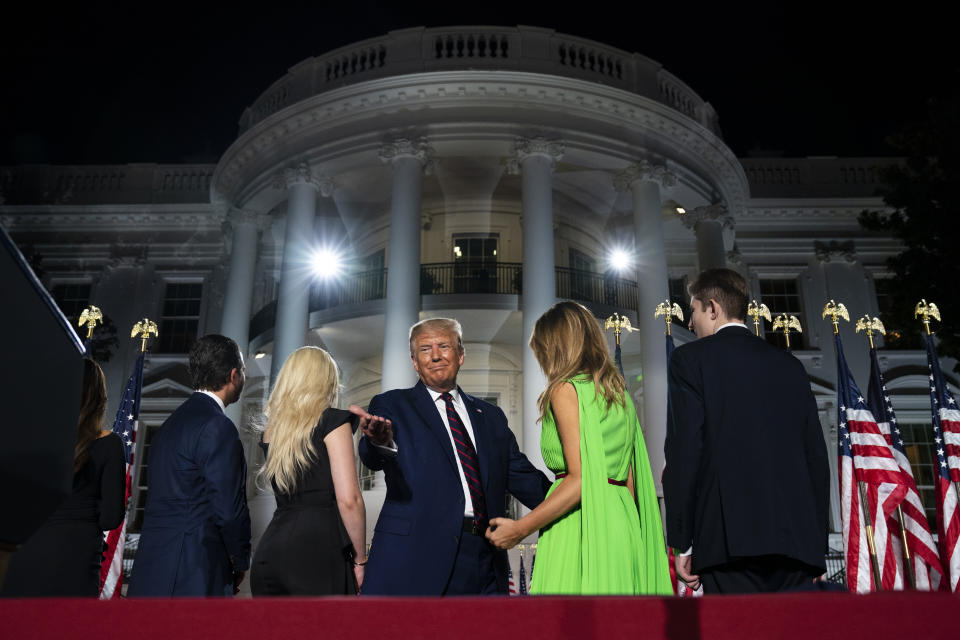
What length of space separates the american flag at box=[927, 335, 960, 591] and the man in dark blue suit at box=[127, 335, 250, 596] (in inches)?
377

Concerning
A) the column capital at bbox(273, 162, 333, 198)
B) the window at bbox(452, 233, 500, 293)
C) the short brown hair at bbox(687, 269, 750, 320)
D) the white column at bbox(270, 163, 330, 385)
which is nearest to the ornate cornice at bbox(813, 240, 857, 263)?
the window at bbox(452, 233, 500, 293)

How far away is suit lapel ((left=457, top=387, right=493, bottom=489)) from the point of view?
148 inches

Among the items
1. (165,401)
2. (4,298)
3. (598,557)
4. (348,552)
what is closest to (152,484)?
(348,552)

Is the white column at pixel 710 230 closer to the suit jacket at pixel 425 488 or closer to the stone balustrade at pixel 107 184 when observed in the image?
the stone balustrade at pixel 107 184

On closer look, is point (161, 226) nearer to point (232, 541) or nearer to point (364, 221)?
point (364, 221)

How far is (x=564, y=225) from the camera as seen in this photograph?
826 inches

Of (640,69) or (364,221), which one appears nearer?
(640,69)

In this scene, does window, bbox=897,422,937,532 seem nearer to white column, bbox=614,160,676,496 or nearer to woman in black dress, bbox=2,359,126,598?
white column, bbox=614,160,676,496

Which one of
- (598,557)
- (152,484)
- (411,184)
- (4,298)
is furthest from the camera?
(411,184)

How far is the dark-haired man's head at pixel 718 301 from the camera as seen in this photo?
3.63m

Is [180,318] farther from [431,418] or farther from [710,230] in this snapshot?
[431,418]

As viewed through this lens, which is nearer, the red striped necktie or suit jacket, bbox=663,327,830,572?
suit jacket, bbox=663,327,830,572

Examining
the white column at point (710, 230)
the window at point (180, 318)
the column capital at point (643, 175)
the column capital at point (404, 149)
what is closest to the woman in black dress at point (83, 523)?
the column capital at point (404, 149)

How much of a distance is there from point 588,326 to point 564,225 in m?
17.7
